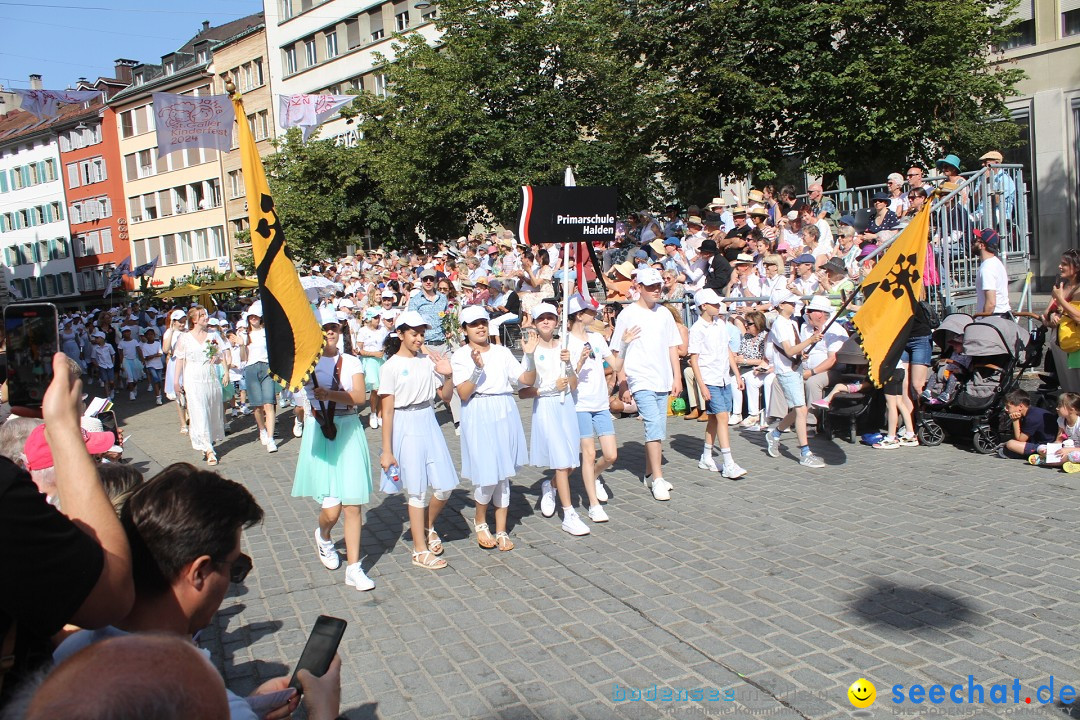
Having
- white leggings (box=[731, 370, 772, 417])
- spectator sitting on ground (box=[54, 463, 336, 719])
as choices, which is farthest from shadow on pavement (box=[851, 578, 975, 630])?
white leggings (box=[731, 370, 772, 417])

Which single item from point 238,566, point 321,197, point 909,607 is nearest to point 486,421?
point 909,607

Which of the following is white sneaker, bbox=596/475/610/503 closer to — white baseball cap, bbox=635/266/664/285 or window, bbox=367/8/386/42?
white baseball cap, bbox=635/266/664/285

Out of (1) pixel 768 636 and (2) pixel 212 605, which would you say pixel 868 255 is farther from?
(2) pixel 212 605

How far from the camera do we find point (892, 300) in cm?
924

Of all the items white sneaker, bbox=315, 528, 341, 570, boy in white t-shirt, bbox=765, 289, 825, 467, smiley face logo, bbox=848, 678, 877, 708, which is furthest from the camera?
boy in white t-shirt, bbox=765, 289, 825, 467

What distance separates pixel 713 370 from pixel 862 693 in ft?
16.9

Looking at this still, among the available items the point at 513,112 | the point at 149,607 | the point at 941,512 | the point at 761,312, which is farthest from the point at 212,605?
the point at 513,112

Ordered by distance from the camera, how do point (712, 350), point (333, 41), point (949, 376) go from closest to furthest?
point (712, 350), point (949, 376), point (333, 41)

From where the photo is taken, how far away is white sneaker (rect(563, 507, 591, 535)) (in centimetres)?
768

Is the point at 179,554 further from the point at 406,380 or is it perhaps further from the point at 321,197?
the point at 321,197

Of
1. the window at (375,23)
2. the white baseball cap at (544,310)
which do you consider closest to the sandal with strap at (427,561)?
the white baseball cap at (544,310)

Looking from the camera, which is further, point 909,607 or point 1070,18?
point 1070,18

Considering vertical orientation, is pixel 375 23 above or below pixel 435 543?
above

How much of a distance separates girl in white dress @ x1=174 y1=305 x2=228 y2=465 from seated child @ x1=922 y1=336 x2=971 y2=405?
362 inches
